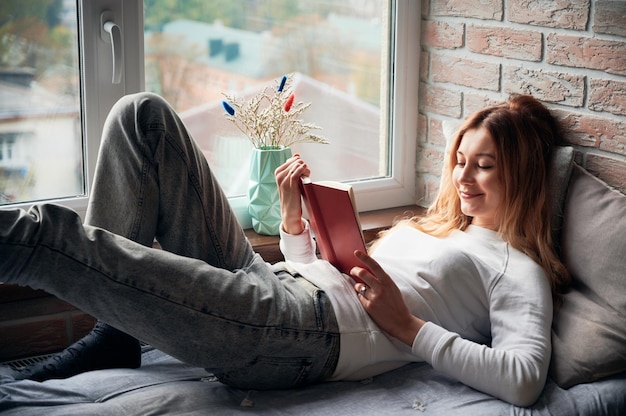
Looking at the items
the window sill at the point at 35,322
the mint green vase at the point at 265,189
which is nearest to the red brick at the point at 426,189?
the mint green vase at the point at 265,189

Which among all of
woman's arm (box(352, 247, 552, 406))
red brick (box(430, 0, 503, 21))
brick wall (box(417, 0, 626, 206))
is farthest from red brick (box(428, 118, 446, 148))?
woman's arm (box(352, 247, 552, 406))

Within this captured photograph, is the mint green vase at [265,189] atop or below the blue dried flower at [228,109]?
below

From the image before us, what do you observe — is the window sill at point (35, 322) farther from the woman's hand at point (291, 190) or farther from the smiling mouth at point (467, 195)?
the smiling mouth at point (467, 195)

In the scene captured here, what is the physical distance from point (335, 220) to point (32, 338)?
0.84m

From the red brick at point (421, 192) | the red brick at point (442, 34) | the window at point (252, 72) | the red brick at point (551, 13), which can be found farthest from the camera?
the red brick at point (421, 192)

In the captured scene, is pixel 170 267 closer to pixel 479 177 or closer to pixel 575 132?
pixel 479 177

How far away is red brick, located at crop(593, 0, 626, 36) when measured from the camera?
1988 mm

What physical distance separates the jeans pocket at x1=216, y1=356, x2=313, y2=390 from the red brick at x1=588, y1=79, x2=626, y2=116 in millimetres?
951

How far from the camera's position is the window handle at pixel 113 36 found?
2188mm

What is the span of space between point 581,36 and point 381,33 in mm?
728

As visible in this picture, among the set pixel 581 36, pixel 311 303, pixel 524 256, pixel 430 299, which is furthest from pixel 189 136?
pixel 581 36

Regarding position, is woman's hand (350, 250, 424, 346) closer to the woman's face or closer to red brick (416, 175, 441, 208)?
the woman's face

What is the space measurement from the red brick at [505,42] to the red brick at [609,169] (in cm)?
31

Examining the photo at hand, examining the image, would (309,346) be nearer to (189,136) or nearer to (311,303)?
(311,303)
